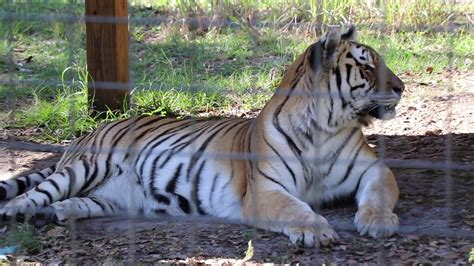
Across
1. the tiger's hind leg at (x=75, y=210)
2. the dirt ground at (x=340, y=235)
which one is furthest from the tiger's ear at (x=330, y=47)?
the tiger's hind leg at (x=75, y=210)

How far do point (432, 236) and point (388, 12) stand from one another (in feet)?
7.55

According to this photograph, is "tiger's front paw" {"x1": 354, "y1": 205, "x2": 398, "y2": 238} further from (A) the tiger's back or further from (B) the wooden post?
(B) the wooden post

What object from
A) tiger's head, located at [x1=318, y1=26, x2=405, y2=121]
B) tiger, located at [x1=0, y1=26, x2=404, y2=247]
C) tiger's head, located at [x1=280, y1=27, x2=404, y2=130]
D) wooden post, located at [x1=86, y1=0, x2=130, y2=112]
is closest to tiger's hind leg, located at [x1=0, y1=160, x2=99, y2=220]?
tiger, located at [x1=0, y1=26, x2=404, y2=247]

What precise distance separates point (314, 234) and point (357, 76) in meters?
0.73

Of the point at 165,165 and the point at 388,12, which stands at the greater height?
the point at 388,12

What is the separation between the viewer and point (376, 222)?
322cm

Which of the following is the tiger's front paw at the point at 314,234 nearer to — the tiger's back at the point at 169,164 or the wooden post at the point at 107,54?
the tiger's back at the point at 169,164

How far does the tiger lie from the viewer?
11.2ft

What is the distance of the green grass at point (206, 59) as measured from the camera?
514 cm

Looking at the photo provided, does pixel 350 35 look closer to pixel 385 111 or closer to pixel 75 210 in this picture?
pixel 385 111

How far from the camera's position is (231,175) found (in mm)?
3711

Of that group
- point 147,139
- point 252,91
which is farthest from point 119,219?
point 252,91

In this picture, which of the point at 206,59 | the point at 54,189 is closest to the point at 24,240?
the point at 54,189

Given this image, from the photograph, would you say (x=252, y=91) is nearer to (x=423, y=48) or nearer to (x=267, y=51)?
(x=267, y=51)
